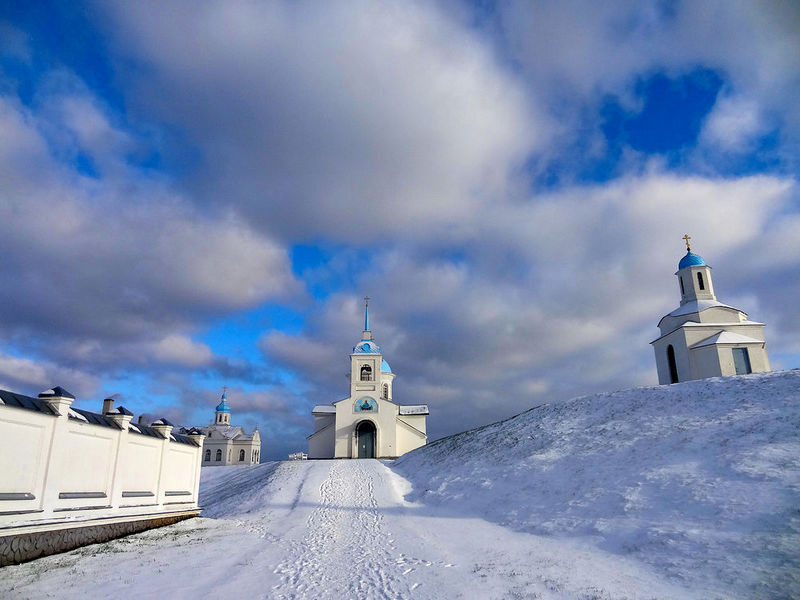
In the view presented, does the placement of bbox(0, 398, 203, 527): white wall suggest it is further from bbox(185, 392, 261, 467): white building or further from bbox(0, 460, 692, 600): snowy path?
bbox(185, 392, 261, 467): white building

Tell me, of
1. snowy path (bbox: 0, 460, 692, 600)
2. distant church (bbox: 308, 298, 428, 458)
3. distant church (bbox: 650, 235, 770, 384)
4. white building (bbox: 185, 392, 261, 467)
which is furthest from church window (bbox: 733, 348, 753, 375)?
white building (bbox: 185, 392, 261, 467)

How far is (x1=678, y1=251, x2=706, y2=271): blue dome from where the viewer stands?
111 feet

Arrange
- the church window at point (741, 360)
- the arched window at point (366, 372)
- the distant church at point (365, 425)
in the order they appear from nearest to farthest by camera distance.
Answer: the church window at point (741, 360)
the distant church at point (365, 425)
the arched window at point (366, 372)

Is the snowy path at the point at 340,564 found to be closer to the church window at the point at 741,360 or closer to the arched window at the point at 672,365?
the arched window at the point at 672,365

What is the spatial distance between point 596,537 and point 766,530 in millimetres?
3744

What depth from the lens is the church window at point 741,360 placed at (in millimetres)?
29000

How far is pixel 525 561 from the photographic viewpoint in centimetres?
1091

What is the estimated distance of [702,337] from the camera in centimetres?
3073

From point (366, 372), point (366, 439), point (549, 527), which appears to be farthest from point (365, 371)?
point (549, 527)

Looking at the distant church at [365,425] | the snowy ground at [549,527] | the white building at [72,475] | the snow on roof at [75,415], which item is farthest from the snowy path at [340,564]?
the distant church at [365,425]

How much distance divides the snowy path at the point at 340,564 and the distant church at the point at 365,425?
2476 cm

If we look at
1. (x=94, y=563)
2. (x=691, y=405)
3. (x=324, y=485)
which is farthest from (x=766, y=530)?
(x=324, y=485)

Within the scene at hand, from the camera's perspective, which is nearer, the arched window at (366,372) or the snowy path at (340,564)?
the snowy path at (340,564)

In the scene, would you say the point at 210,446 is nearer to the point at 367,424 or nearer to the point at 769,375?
the point at 367,424
